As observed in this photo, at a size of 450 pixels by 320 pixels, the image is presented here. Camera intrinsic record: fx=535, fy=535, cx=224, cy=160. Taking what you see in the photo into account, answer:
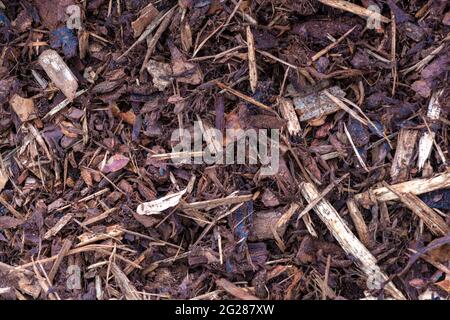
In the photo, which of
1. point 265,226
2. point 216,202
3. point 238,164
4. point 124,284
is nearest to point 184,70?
point 238,164

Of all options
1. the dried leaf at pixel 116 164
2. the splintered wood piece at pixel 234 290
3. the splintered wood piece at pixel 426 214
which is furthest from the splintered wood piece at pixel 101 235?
the splintered wood piece at pixel 426 214

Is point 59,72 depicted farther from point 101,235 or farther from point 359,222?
point 359,222

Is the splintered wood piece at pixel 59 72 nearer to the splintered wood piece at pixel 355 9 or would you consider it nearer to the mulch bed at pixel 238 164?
the mulch bed at pixel 238 164

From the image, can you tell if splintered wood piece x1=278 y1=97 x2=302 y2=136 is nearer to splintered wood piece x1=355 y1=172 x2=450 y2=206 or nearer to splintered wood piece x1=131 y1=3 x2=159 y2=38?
splintered wood piece x1=355 y1=172 x2=450 y2=206

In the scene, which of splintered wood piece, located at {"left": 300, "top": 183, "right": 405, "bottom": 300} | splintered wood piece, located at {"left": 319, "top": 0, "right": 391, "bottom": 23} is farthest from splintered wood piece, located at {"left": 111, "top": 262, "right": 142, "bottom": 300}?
splintered wood piece, located at {"left": 319, "top": 0, "right": 391, "bottom": 23}
